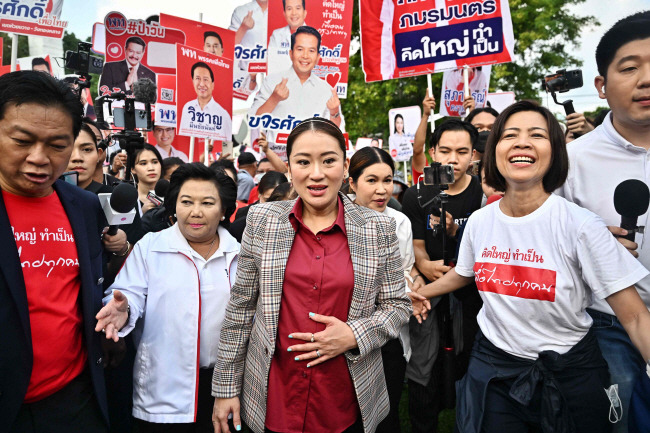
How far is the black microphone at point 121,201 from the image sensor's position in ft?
6.61

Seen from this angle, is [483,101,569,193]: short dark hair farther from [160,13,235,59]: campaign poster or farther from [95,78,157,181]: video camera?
[160,13,235,59]: campaign poster

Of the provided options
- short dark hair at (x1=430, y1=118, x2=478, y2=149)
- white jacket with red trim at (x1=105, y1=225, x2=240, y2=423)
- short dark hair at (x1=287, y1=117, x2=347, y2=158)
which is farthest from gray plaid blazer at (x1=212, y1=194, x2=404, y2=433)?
short dark hair at (x1=430, y1=118, x2=478, y2=149)

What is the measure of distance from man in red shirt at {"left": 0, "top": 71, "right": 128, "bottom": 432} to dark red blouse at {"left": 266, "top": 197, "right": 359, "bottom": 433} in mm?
771

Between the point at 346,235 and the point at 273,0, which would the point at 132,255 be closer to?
the point at 346,235

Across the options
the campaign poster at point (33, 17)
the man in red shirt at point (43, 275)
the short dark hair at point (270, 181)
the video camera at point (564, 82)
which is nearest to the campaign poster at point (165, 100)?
the campaign poster at point (33, 17)

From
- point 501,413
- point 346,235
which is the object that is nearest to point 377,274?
point 346,235

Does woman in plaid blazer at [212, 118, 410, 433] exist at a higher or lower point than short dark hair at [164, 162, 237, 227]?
lower

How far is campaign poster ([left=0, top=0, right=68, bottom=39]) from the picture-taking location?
5754 mm

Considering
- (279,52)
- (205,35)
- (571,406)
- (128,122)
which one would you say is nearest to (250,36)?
(205,35)

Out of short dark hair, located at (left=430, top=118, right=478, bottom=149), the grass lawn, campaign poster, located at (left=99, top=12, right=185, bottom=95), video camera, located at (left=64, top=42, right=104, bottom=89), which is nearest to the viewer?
short dark hair, located at (left=430, top=118, right=478, bottom=149)

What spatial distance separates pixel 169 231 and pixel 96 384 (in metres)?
0.96

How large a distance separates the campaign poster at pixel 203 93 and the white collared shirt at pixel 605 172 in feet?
16.1

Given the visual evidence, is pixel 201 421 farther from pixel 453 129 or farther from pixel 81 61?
pixel 81 61

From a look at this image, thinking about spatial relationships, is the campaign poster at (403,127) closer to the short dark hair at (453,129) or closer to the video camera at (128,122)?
the short dark hair at (453,129)
